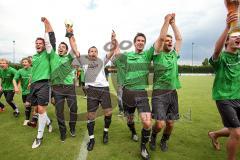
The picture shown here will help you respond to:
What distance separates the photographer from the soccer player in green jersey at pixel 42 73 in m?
7.27

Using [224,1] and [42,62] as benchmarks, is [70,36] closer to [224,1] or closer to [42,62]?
[42,62]

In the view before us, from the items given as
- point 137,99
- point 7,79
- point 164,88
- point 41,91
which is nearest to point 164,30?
point 164,88

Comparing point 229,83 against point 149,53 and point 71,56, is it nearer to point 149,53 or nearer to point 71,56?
point 149,53

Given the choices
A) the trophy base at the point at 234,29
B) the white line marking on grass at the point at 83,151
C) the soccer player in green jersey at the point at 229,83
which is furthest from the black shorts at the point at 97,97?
the trophy base at the point at 234,29

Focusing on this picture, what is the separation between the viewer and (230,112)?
5.27m

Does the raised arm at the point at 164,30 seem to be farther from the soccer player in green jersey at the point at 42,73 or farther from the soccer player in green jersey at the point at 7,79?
the soccer player in green jersey at the point at 7,79

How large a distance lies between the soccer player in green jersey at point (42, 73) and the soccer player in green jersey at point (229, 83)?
12.9ft

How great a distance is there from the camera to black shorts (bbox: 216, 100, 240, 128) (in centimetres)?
522

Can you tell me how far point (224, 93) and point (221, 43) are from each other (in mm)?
949

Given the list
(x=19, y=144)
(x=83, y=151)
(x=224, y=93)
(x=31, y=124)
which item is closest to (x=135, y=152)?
(x=83, y=151)

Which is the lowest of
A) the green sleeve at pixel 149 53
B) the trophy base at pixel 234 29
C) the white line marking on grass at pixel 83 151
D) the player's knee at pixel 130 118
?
the white line marking on grass at pixel 83 151

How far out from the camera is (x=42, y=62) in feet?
24.1

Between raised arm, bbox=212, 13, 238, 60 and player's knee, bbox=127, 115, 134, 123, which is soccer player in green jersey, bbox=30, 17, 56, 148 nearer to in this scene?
player's knee, bbox=127, 115, 134, 123

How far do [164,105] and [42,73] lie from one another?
10.3ft
